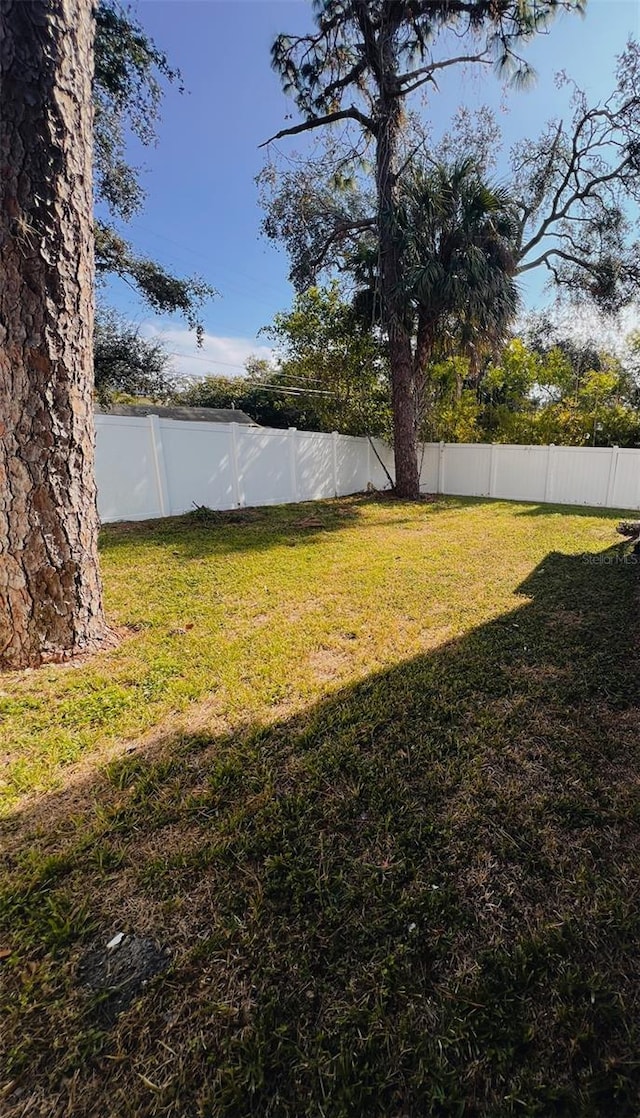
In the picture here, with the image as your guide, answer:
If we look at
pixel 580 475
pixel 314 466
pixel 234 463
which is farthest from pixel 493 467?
pixel 234 463

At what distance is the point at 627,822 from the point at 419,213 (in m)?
10.5

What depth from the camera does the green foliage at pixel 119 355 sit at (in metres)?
8.67

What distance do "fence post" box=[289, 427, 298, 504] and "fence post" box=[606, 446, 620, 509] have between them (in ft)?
23.9

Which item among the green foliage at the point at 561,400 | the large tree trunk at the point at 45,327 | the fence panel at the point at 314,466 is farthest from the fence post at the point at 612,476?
the large tree trunk at the point at 45,327

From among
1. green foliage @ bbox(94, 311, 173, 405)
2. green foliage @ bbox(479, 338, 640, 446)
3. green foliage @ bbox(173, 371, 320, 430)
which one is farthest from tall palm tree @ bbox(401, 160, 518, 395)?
green foliage @ bbox(173, 371, 320, 430)

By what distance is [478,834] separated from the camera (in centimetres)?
156

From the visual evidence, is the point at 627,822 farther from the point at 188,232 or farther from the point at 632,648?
the point at 188,232

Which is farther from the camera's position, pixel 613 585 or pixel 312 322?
pixel 312 322

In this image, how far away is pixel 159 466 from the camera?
6.96 meters

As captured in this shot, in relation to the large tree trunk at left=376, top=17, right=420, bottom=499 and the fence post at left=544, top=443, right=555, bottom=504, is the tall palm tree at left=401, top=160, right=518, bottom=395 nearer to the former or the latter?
the large tree trunk at left=376, top=17, right=420, bottom=499

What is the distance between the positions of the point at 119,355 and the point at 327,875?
32.8ft

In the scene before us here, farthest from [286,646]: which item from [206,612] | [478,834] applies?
[478,834]

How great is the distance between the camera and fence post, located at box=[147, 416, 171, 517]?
22.1ft

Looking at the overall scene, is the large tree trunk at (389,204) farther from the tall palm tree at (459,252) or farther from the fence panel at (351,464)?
the fence panel at (351,464)
